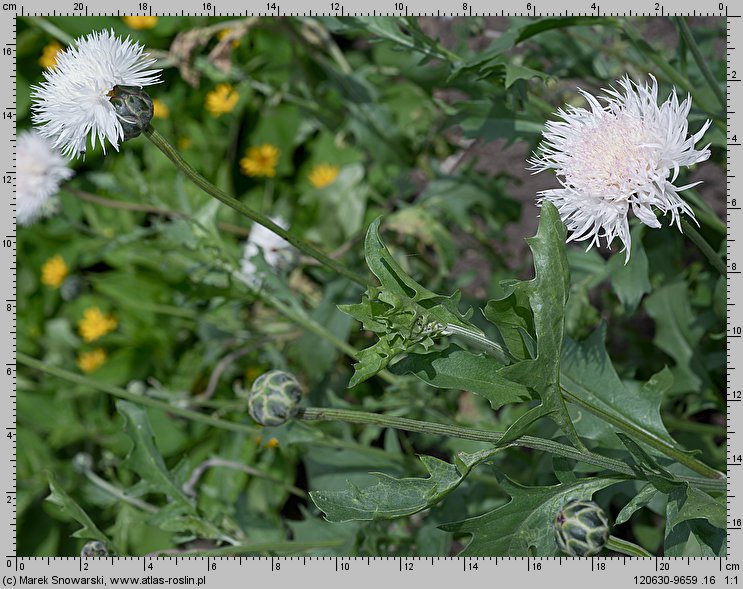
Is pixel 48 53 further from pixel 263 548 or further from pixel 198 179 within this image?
pixel 263 548

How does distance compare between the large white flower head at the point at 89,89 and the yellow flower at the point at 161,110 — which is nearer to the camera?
the large white flower head at the point at 89,89

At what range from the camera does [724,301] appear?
2.11 metres

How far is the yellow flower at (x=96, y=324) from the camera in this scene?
3914 millimetres

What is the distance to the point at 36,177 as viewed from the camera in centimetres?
286

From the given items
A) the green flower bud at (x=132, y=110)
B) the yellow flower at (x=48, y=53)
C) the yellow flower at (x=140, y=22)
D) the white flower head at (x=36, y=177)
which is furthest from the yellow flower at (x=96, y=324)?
the green flower bud at (x=132, y=110)

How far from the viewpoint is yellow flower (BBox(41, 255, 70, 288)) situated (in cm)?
403

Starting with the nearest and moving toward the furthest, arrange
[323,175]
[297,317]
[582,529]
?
1. [582,529]
2. [297,317]
3. [323,175]

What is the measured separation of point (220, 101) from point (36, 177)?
4.25ft

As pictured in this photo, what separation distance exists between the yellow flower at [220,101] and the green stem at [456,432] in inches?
106

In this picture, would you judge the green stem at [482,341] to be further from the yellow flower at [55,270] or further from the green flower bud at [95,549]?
the yellow flower at [55,270]

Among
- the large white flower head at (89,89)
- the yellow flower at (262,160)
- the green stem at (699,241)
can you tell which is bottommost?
the green stem at (699,241)

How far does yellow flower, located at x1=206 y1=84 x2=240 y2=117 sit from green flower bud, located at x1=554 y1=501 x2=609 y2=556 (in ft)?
9.80

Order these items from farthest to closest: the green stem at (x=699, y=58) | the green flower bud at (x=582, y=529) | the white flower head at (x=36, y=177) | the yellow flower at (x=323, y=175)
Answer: the yellow flower at (x=323, y=175)
the white flower head at (x=36, y=177)
the green stem at (x=699, y=58)
the green flower bud at (x=582, y=529)

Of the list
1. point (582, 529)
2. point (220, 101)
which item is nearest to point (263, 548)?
point (582, 529)
